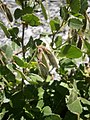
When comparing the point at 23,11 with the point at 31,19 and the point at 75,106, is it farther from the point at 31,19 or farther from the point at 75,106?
the point at 75,106

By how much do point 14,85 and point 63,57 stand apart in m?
0.13

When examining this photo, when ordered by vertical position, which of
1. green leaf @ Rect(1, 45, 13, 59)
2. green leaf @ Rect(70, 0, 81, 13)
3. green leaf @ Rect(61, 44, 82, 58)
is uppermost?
green leaf @ Rect(70, 0, 81, 13)

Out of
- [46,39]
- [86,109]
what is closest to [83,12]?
[46,39]

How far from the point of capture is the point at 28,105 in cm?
85

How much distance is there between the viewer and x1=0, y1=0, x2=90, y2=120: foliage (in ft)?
2.51

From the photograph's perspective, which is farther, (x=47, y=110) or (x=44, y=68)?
(x=47, y=110)

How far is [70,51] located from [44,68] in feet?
0.31

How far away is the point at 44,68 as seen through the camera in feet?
2.34

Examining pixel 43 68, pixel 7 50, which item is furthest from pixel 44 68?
pixel 7 50

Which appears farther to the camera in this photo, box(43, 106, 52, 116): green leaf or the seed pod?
box(43, 106, 52, 116): green leaf

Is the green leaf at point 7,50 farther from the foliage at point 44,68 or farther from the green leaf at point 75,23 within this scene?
the green leaf at point 75,23

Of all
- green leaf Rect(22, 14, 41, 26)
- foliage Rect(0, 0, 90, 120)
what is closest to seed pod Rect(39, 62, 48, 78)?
foliage Rect(0, 0, 90, 120)

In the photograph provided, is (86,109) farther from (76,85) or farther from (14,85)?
(14,85)

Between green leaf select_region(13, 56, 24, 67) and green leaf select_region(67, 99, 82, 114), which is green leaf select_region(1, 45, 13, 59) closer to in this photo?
green leaf select_region(13, 56, 24, 67)
